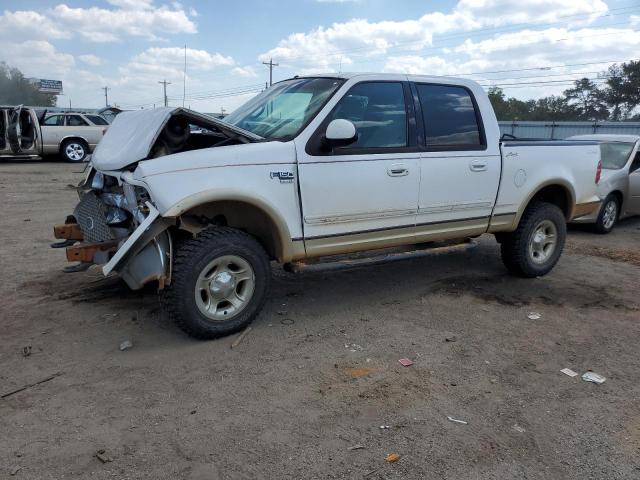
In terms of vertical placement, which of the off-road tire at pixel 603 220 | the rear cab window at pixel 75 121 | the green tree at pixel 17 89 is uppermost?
the green tree at pixel 17 89

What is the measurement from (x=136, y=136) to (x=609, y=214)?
797 centimetres

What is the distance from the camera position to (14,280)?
555 cm

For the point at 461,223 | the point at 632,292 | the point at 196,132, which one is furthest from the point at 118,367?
the point at 632,292

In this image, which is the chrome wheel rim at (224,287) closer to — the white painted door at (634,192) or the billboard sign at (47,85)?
the white painted door at (634,192)

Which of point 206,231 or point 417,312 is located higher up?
point 206,231

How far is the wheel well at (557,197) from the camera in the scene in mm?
6182

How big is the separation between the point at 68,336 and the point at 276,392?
187 centimetres

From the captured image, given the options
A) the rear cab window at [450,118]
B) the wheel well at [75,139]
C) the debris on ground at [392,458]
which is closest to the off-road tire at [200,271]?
the debris on ground at [392,458]

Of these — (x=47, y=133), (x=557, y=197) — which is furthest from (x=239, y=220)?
(x=47, y=133)

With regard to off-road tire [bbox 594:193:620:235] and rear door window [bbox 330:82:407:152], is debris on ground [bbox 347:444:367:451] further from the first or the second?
off-road tire [bbox 594:193:620:235]

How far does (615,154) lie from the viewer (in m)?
9.65

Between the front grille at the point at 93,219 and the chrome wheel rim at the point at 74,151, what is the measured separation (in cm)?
1559

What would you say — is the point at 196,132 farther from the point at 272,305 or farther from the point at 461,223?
the point at 461,223

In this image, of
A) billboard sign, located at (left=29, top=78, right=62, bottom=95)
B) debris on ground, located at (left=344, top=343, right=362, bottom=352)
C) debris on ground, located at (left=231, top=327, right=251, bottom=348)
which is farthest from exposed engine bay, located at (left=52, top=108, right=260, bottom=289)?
billboard sign, located at (left=29, top=78, right=62, bottom=95)
